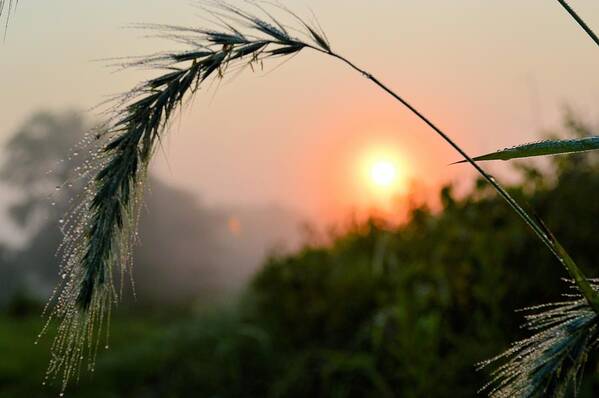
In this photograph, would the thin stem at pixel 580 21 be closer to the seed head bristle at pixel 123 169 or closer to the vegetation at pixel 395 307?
the seed head bristle at pixel 123 169

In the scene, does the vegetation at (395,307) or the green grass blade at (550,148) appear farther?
the vegetation at (395,307)

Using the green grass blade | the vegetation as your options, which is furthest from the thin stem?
the vegetation

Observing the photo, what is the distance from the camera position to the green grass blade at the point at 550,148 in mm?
1605

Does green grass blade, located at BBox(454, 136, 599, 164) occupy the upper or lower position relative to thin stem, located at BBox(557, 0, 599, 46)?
lower

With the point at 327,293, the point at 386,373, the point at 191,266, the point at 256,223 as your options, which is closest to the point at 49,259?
the point at 191,266

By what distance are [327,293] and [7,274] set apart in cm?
1097

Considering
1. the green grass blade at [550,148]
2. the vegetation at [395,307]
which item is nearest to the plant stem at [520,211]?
the green grass blade at [550,148]

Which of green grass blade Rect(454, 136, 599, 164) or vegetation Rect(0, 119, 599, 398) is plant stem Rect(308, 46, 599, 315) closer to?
green grass blade Rect(454, 136, 599, 164)

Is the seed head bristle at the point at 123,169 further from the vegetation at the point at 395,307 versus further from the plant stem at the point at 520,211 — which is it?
the vegetation at the point at 395,307

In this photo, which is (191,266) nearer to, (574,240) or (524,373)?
(574,240)

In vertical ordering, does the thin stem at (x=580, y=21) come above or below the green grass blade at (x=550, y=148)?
above

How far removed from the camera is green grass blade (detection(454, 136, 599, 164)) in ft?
5.27

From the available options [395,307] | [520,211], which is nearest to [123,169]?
[520,211]

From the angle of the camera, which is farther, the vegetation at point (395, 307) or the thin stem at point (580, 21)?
the vegetation at point (395, 307)
